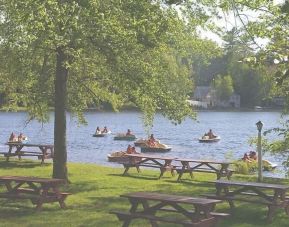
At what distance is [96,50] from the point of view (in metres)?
15.0

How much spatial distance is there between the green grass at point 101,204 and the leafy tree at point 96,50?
1.86 meters

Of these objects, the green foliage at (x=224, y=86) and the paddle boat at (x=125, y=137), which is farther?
the green foliage at (x=224, y=86)

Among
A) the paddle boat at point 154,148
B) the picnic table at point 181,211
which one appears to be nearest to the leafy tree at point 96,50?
the picnic table at point 181,211

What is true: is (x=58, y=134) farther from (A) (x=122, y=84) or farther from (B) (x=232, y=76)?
(B) (x=232, y=76)

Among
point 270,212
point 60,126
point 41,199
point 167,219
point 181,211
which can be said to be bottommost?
point 270,212

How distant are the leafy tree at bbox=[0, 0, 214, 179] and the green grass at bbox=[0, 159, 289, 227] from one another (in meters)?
1.86

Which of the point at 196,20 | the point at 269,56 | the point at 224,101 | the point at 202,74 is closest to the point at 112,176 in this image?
the point at 196,20

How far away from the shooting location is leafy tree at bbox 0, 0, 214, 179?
12.9 meters

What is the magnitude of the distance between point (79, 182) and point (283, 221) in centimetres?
729

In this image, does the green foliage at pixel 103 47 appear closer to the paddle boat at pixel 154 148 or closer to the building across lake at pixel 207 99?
the paddle boat at pixel 154 148

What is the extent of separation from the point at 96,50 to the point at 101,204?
4.38 metres

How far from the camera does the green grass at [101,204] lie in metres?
10.9

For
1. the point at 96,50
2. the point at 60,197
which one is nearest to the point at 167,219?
the point at 60,197

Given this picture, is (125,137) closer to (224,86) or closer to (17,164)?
(17,164)
